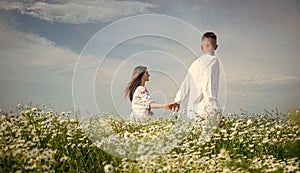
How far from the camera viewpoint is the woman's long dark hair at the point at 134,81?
5.42 meters

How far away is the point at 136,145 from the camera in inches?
164

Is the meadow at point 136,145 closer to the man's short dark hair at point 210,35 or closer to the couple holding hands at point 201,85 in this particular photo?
the couple holding hands at point 201,85

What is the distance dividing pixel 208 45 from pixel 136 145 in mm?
1941

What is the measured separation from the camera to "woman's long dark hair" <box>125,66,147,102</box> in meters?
5.42

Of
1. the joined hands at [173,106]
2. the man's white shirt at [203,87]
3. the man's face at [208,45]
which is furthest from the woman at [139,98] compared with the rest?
the man's face at [208,45]

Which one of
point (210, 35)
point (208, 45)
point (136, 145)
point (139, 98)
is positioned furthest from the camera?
point (139, 98)

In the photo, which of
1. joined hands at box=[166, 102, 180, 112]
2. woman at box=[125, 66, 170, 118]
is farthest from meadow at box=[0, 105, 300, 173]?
woman at box=[125, 66, 170, 118]

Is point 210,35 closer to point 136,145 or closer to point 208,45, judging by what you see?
point 208,45

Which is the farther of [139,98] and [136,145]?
[139,98]

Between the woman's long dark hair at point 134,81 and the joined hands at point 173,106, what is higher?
the woman's long dark hair at point 134,81

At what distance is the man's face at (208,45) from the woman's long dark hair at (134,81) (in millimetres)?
734

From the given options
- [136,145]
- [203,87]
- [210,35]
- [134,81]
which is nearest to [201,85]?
[203,87]

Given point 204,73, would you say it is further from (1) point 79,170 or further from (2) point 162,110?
(1) point 79,170

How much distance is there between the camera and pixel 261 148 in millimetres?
4551
